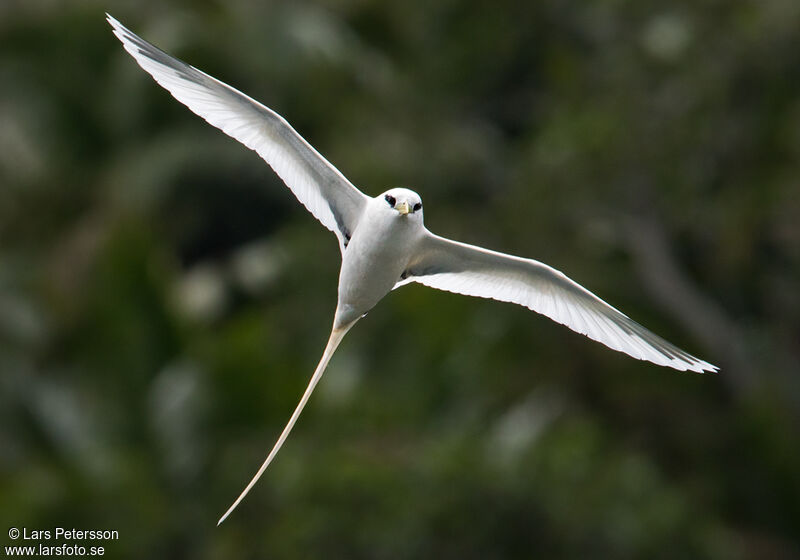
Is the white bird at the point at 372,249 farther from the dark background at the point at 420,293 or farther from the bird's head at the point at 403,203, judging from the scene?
the dark background at the point at 420,293

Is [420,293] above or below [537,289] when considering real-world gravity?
above

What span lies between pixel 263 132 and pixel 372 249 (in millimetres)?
1129

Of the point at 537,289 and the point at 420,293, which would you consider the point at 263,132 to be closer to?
the point at 537,289

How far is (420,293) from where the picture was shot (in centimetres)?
1922

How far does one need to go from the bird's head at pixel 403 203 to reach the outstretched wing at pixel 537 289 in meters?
0.53

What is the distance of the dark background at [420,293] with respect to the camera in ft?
55.5

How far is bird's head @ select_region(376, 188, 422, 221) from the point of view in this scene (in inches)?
330

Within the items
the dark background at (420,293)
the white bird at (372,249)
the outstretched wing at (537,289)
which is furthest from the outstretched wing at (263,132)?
the dark background at (420,293)

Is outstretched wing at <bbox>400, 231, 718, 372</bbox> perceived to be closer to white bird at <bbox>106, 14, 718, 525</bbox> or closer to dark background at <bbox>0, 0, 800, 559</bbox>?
white bird at <bbox>106, 14, 718, 525</bbox>

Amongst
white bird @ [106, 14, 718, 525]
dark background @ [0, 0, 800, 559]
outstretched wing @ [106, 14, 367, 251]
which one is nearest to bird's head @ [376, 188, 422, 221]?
white bird @ [106, 14, 718, 525]

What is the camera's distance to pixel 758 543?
65.2 ft

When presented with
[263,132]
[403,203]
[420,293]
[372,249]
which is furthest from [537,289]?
[420,293]

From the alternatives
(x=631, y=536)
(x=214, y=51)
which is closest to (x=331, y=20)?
(x=214, y=51)

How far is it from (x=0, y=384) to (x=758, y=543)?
34.0ft
